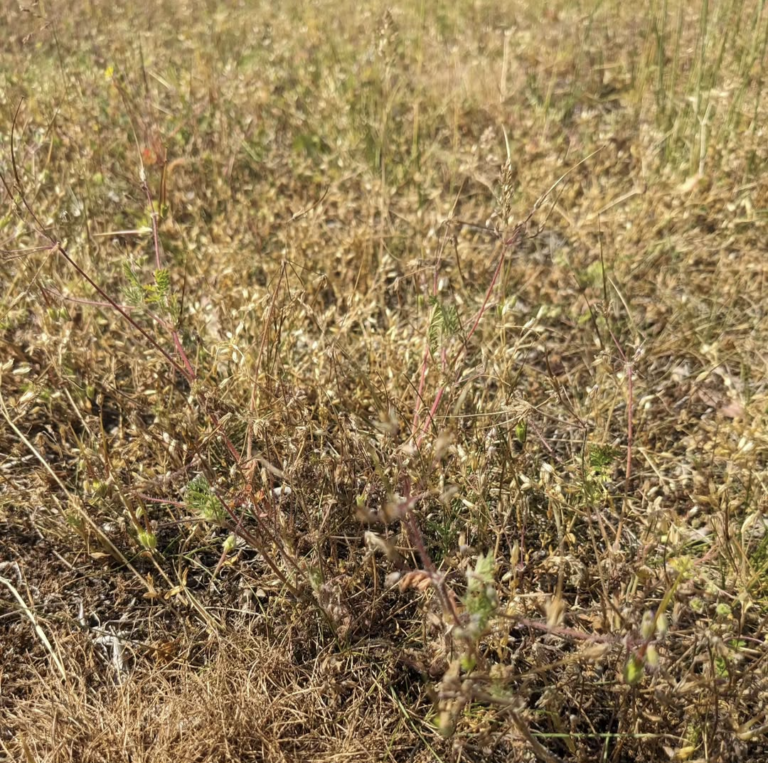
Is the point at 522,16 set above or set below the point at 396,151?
above

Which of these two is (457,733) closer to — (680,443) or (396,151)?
(680,443)

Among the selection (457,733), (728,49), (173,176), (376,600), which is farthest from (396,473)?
(728,49)

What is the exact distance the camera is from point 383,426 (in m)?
1.10

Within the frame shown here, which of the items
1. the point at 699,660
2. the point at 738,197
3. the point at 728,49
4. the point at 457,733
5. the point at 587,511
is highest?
the point at 728,49

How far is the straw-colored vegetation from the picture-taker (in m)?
1.44

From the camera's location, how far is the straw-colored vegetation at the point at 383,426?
4.72 feet

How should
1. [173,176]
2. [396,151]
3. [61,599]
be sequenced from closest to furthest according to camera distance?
[61,599] → [173,176] → [396,151]

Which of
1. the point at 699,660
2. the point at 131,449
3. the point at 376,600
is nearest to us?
the point at 699,660

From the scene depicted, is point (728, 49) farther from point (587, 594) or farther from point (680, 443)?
point (587, 594)

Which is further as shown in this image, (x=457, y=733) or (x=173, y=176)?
(x=173, y=176)

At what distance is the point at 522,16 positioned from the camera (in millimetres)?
4250

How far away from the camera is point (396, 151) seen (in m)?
3.15

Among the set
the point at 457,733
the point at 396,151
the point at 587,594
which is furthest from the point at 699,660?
the point at 396,151

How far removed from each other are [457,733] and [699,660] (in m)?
0.52
